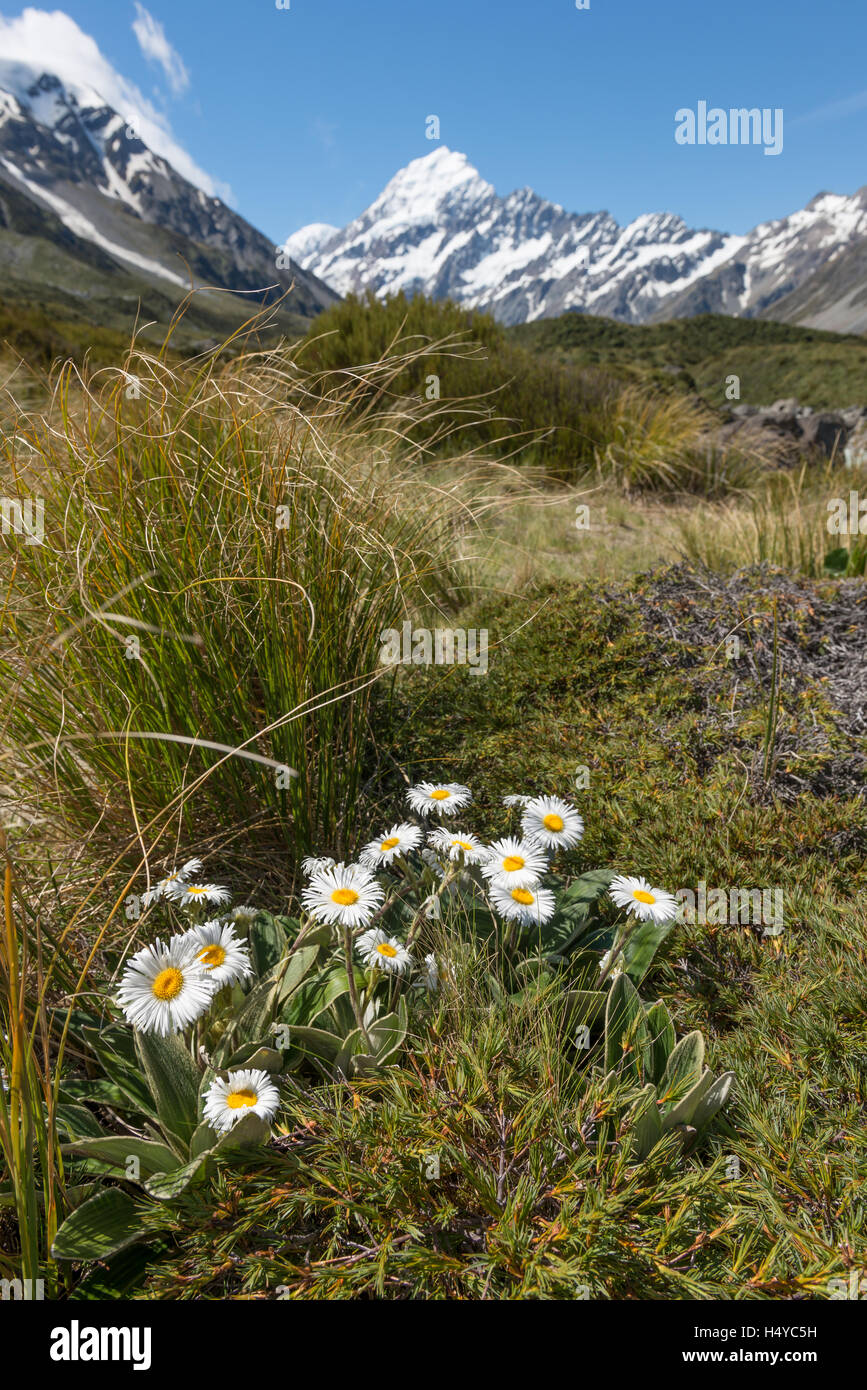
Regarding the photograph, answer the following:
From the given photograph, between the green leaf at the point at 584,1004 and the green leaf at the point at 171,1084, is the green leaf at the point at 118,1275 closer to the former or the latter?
the green leaf at the point at 171,1084

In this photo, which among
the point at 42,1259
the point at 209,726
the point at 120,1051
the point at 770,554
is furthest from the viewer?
the point at 770,554

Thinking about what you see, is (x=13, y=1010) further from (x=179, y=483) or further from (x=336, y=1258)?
(x=179, y=483)

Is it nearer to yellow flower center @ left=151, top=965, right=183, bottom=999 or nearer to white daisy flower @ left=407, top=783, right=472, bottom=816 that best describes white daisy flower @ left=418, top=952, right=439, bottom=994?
white daisy flower @ left=407, top=783, right=472, bottom=816

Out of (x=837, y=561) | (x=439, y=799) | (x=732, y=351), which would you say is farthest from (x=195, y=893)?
(x=732, y=351)

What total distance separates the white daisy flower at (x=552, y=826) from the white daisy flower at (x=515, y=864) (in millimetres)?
45

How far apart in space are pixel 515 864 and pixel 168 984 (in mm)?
814

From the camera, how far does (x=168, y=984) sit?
1.44m

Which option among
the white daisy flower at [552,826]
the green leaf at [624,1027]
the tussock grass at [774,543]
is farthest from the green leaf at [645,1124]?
the tussock grass at [774,543]

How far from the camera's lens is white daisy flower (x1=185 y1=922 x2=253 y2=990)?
1.51 metres

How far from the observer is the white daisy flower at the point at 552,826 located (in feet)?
6.18

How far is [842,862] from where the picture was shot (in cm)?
244

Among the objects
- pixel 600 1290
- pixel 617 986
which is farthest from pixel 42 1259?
pixel 617 986

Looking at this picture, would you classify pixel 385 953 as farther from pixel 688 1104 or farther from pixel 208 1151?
pixel 688 1104

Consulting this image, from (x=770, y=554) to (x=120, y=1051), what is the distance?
4774mm
